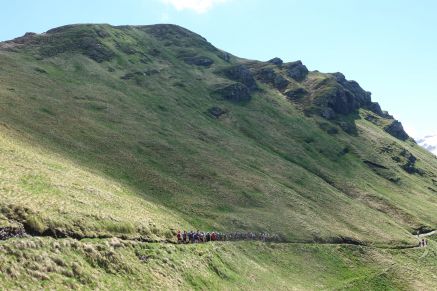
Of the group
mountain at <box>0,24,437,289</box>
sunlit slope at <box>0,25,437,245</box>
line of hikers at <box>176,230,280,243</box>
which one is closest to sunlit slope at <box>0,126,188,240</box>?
mountain at <box>0,24,437,289</box>

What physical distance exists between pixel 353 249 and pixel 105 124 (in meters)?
68.2

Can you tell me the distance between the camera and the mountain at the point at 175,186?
4012 centimetres

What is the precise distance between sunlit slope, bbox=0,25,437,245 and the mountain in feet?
2.00

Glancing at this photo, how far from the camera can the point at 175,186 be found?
85.2m

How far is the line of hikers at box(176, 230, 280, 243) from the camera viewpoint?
5594cm

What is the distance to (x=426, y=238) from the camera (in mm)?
107625

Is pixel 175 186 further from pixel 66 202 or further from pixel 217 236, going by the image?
pixel 66 202

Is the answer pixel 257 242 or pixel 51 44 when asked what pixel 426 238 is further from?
pixel 51 44

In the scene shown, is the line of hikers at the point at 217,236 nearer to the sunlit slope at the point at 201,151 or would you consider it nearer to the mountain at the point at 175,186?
the mountain at the point at 175,186

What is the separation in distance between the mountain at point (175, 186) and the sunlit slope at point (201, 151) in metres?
0.61

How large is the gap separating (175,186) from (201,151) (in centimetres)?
3250

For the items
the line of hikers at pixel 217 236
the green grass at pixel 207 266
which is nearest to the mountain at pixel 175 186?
the green grass at pixel 207 266

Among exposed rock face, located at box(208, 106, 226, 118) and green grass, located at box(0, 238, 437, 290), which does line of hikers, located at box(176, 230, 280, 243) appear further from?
exposed rock face, located at box(208, 106, 226, 118)

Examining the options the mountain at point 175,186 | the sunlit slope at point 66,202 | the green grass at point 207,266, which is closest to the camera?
the green grass at point 207,266
